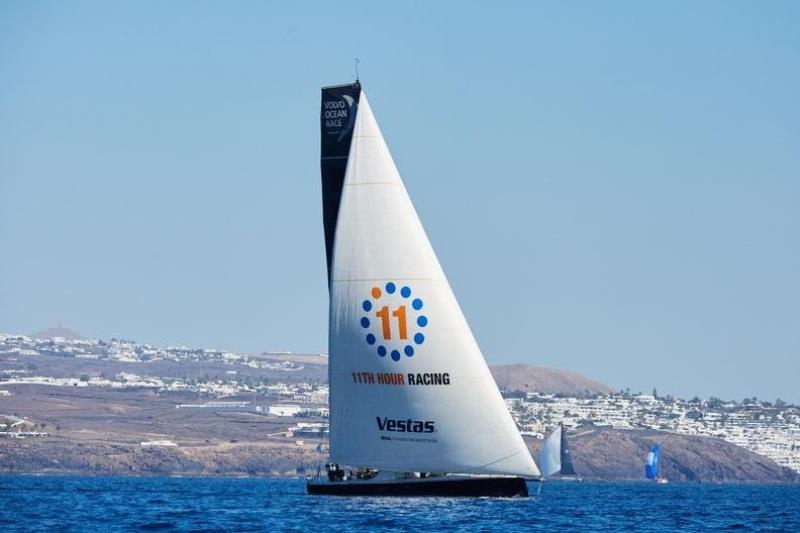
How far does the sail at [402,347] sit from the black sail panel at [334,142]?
1572 mm

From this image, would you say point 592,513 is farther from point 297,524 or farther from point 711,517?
point 297,524

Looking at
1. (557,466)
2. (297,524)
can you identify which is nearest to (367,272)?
(297,524)

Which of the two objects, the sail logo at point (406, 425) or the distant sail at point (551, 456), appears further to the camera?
the distant sail at point (551, 456)

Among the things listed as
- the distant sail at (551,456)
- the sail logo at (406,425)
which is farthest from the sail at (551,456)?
the sail logo at (406,425)

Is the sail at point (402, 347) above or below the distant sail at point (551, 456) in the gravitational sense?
above

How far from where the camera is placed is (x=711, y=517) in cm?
8075

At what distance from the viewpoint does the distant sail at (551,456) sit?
547ft

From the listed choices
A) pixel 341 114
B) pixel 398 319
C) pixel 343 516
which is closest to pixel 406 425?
pixel 398 319

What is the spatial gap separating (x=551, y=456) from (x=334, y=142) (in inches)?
4057

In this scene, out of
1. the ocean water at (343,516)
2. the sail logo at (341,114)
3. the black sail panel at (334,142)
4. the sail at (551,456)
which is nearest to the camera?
the ocean water at (343,516)

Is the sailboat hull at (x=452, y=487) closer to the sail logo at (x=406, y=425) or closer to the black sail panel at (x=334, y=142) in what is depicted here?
the sail logo at (x=406, y=425)

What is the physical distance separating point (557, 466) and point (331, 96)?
103316 mm

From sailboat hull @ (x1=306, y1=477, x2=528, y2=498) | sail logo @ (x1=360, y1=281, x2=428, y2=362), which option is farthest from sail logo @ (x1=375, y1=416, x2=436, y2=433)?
sail logo @ (x1=360, y1=281, x2=428, y2=362)

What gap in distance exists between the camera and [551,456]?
168m
